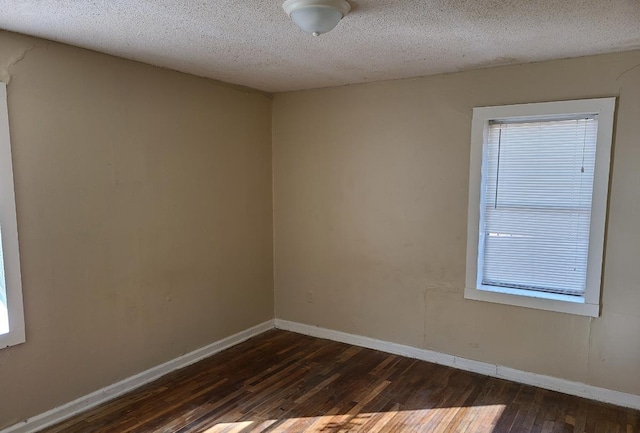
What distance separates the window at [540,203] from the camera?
A: 296 cm

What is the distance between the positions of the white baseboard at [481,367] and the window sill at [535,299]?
0.52 m

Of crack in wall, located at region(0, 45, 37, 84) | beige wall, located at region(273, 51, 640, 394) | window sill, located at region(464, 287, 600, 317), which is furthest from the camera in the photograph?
window sill, located at region(464, 287, 600, 317)

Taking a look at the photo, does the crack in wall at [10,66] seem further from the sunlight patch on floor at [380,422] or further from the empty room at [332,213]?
the sunlight patch on floor at [380,422]

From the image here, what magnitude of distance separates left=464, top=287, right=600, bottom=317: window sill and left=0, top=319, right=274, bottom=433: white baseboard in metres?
2.16

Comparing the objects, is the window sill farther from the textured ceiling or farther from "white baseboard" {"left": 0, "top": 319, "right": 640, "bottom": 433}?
the textured ceiling

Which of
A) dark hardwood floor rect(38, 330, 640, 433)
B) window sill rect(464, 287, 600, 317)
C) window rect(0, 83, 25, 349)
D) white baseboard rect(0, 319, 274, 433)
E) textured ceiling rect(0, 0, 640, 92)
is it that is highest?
textured ceiling rect(0, 0, 640, 92)

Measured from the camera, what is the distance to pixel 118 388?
3062 millimetres

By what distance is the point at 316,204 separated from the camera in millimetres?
4176

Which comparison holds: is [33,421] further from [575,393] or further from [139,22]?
[575,393]

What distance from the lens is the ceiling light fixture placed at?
6.52ft

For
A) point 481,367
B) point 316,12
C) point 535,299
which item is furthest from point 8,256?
point 535,299

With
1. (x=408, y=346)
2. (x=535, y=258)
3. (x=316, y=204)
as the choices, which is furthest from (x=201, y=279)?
(x=535, y=258)

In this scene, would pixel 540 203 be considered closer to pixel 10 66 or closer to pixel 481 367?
pixel 481 367

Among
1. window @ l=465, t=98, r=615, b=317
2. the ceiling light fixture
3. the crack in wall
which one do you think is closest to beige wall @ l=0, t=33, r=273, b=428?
the crack in wall
